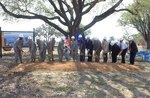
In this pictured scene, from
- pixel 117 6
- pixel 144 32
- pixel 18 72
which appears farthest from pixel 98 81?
pixel 144 32

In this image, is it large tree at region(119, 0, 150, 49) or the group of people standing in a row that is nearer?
the group of people standing in a row

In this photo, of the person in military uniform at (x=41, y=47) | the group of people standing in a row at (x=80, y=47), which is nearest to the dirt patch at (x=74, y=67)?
the group of people standing in a row at (x=80, y=47)

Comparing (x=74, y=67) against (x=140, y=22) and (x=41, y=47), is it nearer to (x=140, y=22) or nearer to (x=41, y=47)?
(x=41, y=47)

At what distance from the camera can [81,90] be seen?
11.8 m

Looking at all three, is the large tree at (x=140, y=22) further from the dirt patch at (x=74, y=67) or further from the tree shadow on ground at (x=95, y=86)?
the tree shadow on ground at (x=95, y=86)

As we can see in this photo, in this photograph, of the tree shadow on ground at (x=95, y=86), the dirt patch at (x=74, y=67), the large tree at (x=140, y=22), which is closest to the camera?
the tree shadow on ground at (x=95, y=86)

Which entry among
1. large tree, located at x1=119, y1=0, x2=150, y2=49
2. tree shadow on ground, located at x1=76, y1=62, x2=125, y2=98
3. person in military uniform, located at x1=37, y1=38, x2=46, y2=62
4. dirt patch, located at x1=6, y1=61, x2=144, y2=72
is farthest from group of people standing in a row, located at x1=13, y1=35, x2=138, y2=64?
large tree, located at x1=119, y1=0, x2=150, y2=49

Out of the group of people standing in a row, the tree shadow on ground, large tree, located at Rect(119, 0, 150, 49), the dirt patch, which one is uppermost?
large tree, located at Rect(119, 0, 150, 49)

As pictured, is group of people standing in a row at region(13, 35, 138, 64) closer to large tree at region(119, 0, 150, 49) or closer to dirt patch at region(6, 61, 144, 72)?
dirt patch at region(6, 61, 144, 72)

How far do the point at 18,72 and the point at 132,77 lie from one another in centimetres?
491

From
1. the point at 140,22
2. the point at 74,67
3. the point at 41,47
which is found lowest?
the point at 74,67

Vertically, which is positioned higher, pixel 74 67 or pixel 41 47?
pixel 41 47

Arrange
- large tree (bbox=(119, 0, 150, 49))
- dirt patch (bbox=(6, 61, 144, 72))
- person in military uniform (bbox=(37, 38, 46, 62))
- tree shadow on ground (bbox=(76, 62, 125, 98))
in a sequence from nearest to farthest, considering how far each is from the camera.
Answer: tree shadow on ground (bbox=(76, 62, 125, 98)), dirt patch (bbox=(6, 61, 144, 72)), person in military uniform (bbox=(37, 38, 46, 62)), large tree (bbox=(119, 0, 150, 49))

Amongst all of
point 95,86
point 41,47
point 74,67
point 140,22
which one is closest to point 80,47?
point 41,47
